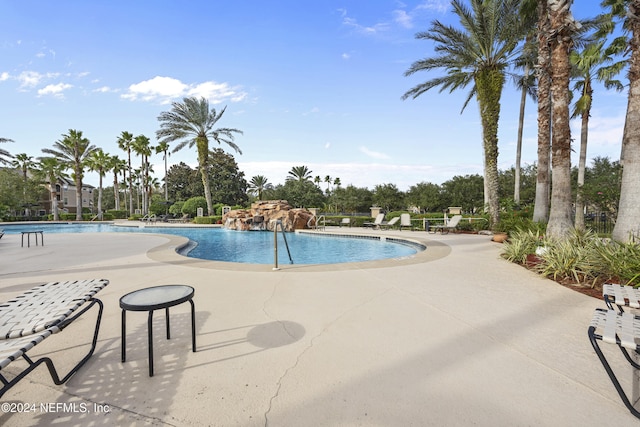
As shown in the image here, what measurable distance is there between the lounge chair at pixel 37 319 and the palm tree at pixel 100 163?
38.2m

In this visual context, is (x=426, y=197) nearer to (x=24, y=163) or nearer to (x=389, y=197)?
(x=389, y=197)

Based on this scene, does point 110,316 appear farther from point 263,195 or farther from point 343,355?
point 263,195

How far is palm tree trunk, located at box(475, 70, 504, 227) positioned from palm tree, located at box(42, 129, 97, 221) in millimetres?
38044

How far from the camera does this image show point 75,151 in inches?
1229

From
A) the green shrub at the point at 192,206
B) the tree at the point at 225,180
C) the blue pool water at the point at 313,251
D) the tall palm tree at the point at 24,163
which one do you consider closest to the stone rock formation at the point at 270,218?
the blue pool water at the point at 313,251

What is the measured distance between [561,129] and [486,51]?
371 inches

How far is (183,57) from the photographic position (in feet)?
45.1

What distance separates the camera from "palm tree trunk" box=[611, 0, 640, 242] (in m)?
5.75

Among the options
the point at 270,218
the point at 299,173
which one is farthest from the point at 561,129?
the point at 299,173

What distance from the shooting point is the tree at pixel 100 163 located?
34.3 metres

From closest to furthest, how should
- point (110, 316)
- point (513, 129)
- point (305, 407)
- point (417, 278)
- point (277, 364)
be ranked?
point (305, 407) → point (277, 364) → point (110, 316) → point (417, 278) → point (513, 129)

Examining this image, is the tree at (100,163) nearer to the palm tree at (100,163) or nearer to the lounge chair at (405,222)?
the palm tree at (100,163)

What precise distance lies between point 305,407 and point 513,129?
2447 cm

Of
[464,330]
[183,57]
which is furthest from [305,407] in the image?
[183,57]
